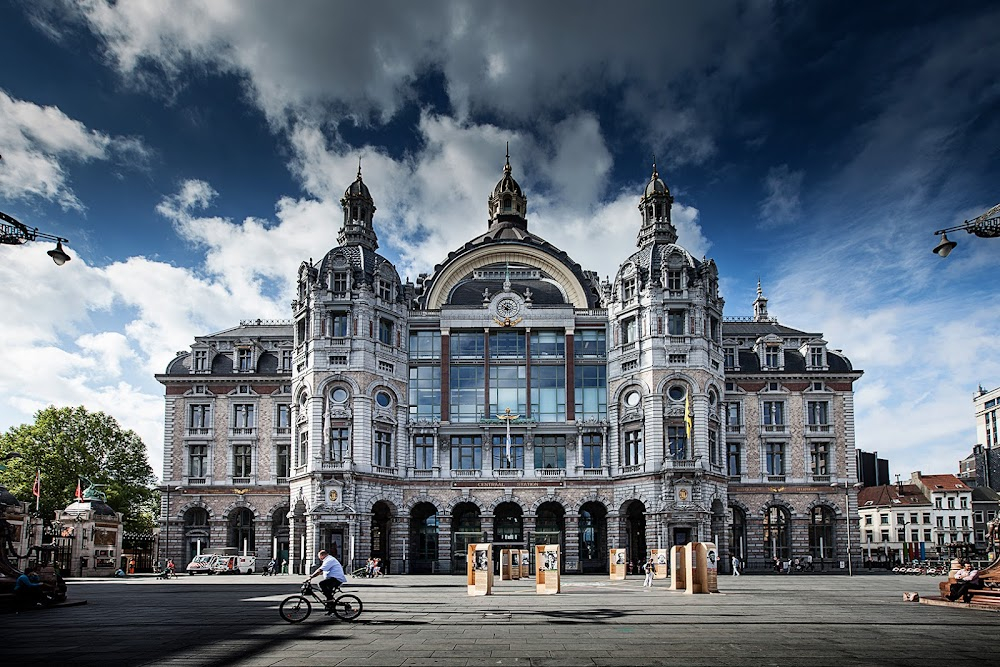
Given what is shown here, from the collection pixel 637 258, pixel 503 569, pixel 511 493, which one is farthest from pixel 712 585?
pixel 637 258

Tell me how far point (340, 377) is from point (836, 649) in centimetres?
5372

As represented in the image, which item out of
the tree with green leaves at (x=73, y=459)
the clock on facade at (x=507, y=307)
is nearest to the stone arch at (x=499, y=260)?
the clock on facade at (x=507, y=307)

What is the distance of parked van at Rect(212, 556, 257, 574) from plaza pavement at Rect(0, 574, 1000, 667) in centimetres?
3560

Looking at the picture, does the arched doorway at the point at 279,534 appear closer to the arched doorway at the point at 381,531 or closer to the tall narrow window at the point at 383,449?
the arched doorway at the point at 381,531

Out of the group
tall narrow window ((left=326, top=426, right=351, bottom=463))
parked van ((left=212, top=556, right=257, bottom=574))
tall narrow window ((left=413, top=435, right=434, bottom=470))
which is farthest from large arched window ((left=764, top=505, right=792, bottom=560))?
parked van ((left=212, top=556, right=257, bottom=574))

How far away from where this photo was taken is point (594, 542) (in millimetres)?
75000

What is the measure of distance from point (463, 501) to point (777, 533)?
25.9 m

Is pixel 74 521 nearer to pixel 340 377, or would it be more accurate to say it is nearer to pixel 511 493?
pixel 340 377

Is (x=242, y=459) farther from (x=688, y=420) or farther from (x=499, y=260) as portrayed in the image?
(x=688, y=420)

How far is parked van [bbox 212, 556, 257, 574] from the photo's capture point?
244ft

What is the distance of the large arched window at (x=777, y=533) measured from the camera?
3034 inches

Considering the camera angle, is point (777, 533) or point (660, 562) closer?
point (660, 562)

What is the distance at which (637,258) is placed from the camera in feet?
249

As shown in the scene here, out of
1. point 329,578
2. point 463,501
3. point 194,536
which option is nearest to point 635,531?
point 463,501
